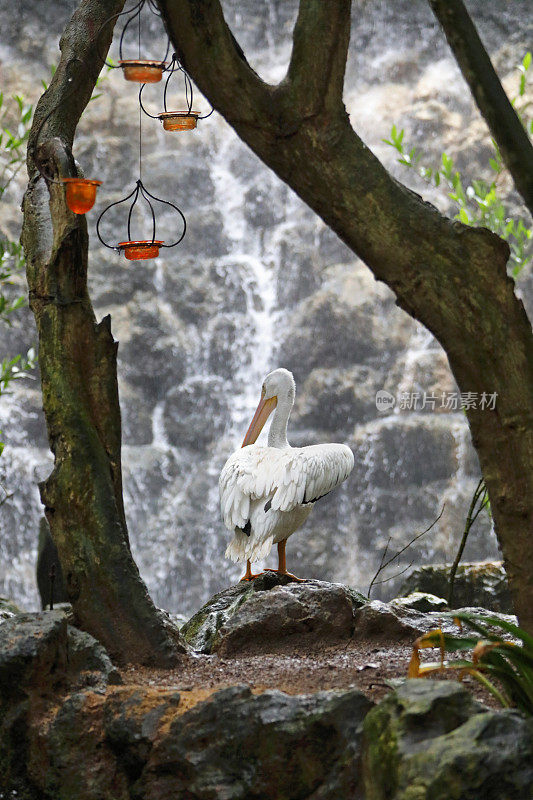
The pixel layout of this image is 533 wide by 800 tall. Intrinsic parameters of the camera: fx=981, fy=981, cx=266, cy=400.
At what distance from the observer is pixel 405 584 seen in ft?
21.4

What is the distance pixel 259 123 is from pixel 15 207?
935cm

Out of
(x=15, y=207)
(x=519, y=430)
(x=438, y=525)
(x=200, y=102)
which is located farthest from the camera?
(x=200, y=102)

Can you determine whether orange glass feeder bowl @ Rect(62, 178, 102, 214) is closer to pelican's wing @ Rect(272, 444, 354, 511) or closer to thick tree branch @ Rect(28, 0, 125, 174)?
thick tree branch @ Rect(28, 0, 125, 174)

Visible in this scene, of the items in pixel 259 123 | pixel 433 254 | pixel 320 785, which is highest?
pixel 259 123

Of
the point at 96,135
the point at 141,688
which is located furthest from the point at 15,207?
the point at 141,688

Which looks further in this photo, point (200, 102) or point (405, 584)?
point (200, 102)

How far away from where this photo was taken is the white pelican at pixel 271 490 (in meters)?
4.55

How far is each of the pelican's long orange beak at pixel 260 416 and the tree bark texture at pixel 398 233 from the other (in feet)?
8.26

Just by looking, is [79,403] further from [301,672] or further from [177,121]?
[177,121]

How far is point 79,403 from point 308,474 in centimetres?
136

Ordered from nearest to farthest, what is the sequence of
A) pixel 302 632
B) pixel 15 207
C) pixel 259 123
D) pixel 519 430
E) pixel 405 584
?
pixel 519 430 < pixel 259 123 < pixel 302 632 < pixel 405 584 < pixel 15 207

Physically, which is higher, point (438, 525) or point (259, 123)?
point (259, 123)

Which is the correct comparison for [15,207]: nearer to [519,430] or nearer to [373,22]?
[373,22]

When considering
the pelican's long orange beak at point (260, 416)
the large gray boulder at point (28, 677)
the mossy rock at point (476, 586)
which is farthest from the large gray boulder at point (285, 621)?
the mossy rock at point (476, 586)
